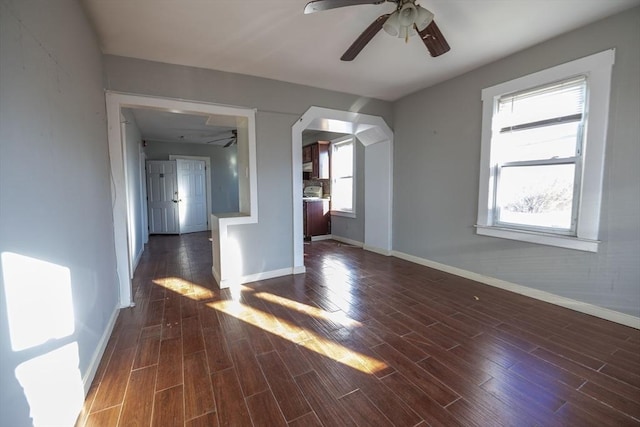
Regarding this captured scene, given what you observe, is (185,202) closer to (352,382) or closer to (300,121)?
(300,121)

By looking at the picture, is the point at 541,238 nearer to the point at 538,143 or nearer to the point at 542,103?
the point at 538,143

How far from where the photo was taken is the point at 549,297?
9.17 feet

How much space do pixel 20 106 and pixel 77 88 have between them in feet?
3.01

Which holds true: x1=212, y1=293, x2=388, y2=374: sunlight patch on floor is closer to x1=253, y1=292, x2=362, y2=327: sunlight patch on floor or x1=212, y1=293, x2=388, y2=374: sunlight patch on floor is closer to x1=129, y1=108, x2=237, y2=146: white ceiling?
x1=253, y1=292, x2=362, y2=327: sunlight patch on floor

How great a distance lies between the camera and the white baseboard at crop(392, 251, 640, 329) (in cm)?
235

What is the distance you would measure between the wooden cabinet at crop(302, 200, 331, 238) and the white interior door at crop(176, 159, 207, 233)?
331 cm

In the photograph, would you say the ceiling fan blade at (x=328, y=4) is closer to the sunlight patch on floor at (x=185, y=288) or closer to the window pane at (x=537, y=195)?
the window pane at (x=537, y=195)

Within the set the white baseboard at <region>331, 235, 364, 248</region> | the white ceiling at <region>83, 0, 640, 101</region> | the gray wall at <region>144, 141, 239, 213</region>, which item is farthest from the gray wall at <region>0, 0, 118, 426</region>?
the gray wall at <region>144, 141, 239, 213</region>

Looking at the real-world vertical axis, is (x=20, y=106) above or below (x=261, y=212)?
above

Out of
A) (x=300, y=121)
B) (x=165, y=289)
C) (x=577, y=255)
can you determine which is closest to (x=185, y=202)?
(x=165, y=289)

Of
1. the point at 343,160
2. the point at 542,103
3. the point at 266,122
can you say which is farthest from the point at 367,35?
the point at 343,160

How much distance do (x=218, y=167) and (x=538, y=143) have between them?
744 centimetres

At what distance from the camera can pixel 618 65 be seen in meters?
2.31

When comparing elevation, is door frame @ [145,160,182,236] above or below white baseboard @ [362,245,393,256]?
above
